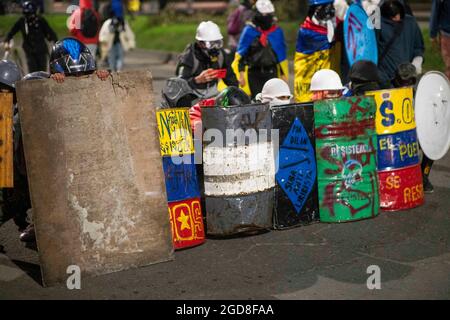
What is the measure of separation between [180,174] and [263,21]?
3860mm

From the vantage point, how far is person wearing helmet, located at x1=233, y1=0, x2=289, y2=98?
9.08 m

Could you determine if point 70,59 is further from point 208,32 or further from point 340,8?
point 340,8

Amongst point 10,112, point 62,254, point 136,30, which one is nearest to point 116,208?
point 62,254

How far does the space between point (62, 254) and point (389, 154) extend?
301cm

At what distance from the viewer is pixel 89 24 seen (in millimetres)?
13422

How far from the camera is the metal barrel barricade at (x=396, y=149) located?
656 centimetres

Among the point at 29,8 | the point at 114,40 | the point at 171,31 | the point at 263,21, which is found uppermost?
the point at 171,31

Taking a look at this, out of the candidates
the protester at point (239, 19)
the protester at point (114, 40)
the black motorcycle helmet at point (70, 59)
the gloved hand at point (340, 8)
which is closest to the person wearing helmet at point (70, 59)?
the black motorcycle helmet at point (70, 59)

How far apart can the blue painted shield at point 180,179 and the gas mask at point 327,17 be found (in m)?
3.42

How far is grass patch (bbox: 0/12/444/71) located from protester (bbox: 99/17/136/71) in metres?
1.83

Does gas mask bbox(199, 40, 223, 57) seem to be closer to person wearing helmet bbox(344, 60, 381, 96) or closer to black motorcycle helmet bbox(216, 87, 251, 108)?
black motorcycle helmet bbox(216, 87, 251, 108)

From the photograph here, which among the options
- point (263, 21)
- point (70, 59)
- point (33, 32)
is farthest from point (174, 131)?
point (33, 32)
